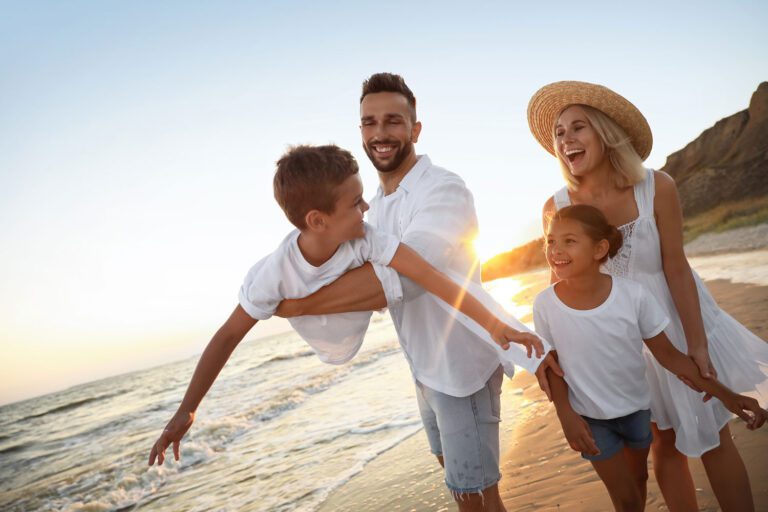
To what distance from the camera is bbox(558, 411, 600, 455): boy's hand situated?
227 centimetres

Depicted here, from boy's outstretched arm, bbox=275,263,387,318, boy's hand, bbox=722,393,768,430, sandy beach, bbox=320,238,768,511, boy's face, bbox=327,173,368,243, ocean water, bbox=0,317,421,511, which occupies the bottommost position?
ocean water, bbox=0,317,421,511

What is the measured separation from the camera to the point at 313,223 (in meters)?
2.12

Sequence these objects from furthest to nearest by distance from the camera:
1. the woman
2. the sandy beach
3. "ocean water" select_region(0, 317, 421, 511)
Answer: "ocean water" select_region(0, 317, 421, 511), the sandy beach, the woman

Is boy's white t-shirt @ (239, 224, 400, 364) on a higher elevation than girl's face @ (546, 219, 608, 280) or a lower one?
higher

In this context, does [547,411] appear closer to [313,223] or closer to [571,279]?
[571,279]

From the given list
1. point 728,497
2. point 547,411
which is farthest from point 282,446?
point 728,497

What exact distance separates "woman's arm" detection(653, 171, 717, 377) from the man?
0.92 metres

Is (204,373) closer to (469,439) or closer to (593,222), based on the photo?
(469,439)

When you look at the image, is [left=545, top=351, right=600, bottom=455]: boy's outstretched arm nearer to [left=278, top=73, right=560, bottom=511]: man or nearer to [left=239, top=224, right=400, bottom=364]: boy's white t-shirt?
[left=278, top=73, right=560, bottom=511]: man

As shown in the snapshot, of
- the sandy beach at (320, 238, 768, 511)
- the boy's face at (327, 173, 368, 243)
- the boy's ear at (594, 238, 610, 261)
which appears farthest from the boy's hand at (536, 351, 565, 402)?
the sandy beach at (320, 238, 768, 511)

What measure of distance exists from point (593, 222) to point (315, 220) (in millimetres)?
1291

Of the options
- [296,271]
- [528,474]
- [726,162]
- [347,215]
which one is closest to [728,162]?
[726,162]

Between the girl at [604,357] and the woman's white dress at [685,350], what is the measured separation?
0.19 meters

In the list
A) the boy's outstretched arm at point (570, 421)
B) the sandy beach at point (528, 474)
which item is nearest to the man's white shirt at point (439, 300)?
the boy's outstretched arm at point (570, 421)
